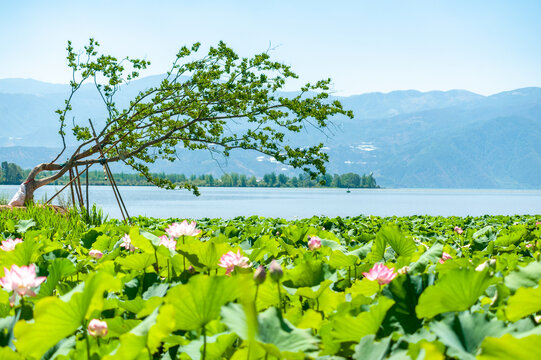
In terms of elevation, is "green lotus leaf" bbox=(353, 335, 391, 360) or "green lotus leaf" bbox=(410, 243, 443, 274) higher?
"green lotus leaf" bbox=(410, 243, 443, 274)

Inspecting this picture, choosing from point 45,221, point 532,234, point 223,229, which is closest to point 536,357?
point 223,229

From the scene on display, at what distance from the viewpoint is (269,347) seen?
0.79 m

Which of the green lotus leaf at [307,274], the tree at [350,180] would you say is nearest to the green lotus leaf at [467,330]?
the green lotus leaf at [307,274]

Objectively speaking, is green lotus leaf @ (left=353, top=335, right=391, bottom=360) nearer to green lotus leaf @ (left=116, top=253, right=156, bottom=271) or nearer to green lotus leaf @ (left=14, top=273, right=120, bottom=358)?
green lotus leaf @ (left=14, top=273, right=120, bottom=358)

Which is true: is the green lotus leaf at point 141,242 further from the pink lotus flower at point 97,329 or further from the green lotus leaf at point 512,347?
the green lotus leaf at point 512,347

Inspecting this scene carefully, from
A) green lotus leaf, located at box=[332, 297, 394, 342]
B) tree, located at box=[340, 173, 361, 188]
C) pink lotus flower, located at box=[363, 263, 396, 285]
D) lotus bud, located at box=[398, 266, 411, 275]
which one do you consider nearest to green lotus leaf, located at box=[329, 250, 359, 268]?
lotus bud, located at box=[398, 266, 411, 275]

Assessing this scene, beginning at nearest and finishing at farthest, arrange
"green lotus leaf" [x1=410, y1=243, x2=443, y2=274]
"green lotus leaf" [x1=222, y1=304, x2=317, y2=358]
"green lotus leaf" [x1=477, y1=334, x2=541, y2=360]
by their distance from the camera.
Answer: "green lotus leaf" [x1=477, y1=334, x2=541, y2=360] < "green lotus leaf" [x1=222, y1=304, x2=317, y2=358] < "green lotus leaf" [x1=410, y1=243, x2=443, y2=274]

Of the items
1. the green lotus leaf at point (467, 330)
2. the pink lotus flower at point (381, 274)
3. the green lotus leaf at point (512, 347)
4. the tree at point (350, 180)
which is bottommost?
the green lotus leaf at point (467, 330)

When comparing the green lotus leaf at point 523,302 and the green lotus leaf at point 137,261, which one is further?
the green lotus leaf at point 137,261

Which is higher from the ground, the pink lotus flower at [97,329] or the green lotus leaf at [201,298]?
the green lotus leaf at [201,298]

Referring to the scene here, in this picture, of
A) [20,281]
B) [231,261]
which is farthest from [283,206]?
[20,281]

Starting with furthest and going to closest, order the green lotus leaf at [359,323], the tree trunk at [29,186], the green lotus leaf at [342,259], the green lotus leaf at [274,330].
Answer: the tree trunk at [29,186] < the green lotus leaf at [342,259] < the green lotus leaf at [359,323] < the green lotus leaf at [274,330]

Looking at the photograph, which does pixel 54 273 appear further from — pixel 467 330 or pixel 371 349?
Result: pixel 467 330

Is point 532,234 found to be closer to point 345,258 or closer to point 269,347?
point 345,258
